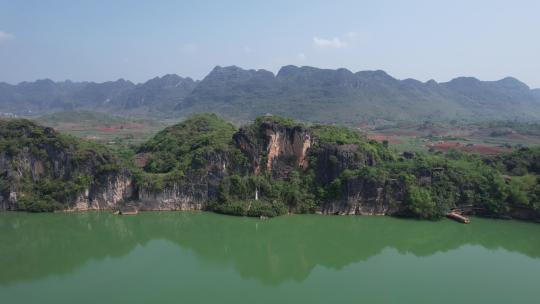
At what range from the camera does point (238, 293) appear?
13.2 meters

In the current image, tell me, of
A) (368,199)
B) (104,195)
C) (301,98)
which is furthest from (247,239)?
(301,98)

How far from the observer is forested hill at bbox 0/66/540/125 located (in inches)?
3777

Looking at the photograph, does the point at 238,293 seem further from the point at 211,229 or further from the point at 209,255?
the point at 211,229

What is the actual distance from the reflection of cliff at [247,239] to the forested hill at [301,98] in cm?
6215

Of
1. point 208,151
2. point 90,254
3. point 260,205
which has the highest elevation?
point 208,151

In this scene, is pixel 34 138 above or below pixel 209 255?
above

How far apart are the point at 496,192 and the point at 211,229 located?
14204mm

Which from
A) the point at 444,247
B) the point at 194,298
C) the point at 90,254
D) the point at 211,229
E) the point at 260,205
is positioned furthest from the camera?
the point at 260,205

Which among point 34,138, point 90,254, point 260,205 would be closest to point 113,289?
point 90,254

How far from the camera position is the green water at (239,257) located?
42.8 feet

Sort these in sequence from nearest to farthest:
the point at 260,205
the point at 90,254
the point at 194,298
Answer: the point at 194,298, the point at 90,254, the point at 260,205

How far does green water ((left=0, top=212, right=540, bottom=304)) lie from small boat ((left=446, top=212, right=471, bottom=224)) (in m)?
0.49

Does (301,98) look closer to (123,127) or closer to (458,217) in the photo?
(123,127)

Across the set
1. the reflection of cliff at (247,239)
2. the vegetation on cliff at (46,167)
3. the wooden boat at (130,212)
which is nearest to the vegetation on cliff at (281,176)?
the vegetation on cliff at (46,167)
